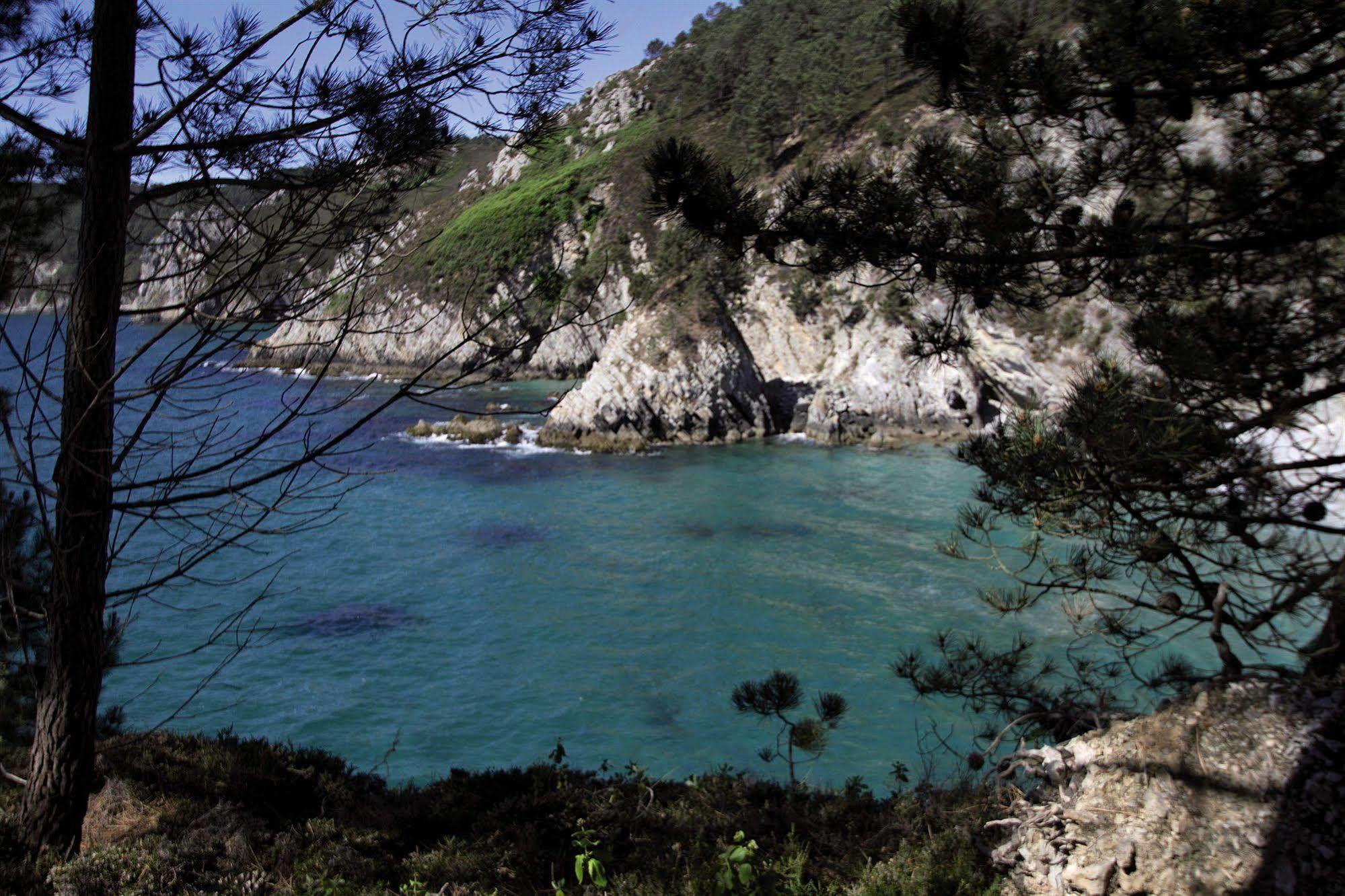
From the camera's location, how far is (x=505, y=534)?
22.2 meters

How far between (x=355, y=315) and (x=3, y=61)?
8.25ft

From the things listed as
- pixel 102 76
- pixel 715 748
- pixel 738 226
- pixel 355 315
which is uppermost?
pixel 102 76

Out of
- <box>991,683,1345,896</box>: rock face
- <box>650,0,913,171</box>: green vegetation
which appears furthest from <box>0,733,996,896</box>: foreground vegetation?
<box>650,0,913,171</box>: green vegetation

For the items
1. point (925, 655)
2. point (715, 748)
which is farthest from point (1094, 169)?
point (925, 655)

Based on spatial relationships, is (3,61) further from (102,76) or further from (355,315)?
(355,315)

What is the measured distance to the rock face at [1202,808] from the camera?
12.2ft

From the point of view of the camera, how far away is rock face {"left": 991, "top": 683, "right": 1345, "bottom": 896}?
3.71 m

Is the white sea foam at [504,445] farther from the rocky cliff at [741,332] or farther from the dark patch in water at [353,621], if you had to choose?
the dark patch in water at [353,621]

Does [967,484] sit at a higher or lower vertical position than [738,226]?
lower

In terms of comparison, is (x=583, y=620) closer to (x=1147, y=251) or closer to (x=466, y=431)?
(x=1147, y=251)

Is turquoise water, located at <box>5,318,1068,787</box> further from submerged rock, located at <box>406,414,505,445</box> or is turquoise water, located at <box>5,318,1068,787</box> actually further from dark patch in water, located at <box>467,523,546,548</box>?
submerged rock, located at <box>406,414,505,445</box>

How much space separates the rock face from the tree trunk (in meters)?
4.69

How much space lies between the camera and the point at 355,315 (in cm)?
348

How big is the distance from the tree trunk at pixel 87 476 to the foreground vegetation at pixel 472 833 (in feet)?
1.18
